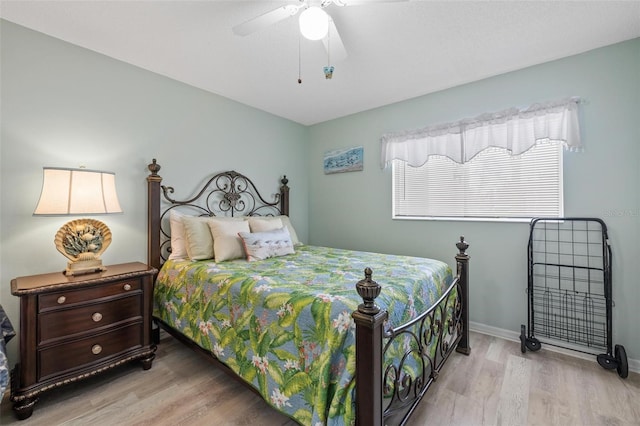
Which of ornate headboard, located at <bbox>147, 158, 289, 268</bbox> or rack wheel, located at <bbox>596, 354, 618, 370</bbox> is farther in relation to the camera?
ornate headboard, located at <bbox>147, 158, 289, 268</bbox>

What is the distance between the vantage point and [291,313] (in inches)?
57.4

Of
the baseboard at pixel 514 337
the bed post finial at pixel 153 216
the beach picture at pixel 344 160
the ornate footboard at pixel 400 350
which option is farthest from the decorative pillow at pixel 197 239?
the baseboard at pixel 514 337

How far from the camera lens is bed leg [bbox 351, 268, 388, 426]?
1.11m

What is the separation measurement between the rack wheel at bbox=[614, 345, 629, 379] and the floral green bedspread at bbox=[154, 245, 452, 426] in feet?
3.94

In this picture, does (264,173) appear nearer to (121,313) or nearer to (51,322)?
(121,313)

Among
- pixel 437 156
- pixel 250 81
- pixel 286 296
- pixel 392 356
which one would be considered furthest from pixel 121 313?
pixel 437 156

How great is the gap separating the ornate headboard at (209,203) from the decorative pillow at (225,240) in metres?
0.44

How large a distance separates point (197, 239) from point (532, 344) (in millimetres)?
3026

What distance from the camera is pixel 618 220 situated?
2.15m

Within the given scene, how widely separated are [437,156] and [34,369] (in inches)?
143

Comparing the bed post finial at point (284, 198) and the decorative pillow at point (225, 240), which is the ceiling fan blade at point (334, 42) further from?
the bed post finial at point (284, 198)

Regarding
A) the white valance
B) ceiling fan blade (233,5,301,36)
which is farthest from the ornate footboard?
ceiling fan blade (233,5,301,36)

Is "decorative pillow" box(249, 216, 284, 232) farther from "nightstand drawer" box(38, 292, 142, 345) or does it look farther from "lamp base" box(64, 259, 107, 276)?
"lamp base" box(64, 259, 107, 276)

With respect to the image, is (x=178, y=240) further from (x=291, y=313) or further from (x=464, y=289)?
(x=464, y=289)
